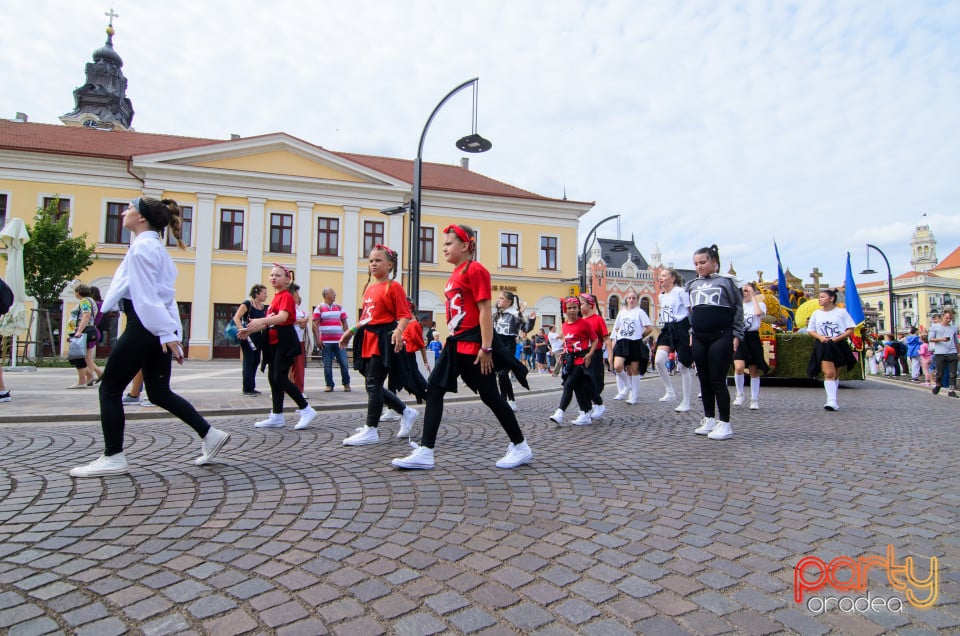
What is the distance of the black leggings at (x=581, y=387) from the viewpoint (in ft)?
22.6

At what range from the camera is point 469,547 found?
8.66ft

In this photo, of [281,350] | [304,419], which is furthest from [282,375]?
[304,419]

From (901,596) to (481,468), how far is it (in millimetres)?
2567

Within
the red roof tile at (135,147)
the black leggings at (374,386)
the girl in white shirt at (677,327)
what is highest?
the red roof tile at (135,147)

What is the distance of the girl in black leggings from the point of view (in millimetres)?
5902

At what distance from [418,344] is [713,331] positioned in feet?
10.0

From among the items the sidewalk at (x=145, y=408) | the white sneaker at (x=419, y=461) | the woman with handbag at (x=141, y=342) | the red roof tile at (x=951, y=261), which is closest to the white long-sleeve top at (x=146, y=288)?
the woman with handbag at (x=141, y=342)

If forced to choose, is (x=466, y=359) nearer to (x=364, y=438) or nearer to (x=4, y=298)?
(x=364, y=438)

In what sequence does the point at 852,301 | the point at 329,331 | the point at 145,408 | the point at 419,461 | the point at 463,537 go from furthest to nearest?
the point at 852,301 → the point at 329,331 → the point at 145,408 → the point at 419,461 → the point at 463,537

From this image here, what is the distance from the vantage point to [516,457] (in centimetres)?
430

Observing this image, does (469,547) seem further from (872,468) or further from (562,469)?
(872,468)

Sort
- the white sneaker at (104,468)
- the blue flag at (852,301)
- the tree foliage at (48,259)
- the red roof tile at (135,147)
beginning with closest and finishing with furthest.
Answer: the white sneaker at (104,468)
the blue flag at (852,301)
the tree foliage at (48,259)
the red roof tile at (135,147)

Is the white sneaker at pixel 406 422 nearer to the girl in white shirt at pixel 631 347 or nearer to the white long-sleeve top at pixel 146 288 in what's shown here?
the white long-sleeve top at pixel 146 288

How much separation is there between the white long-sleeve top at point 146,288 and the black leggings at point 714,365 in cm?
481
